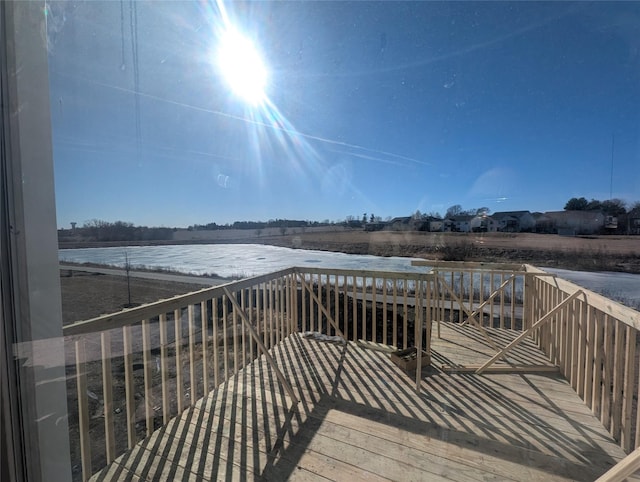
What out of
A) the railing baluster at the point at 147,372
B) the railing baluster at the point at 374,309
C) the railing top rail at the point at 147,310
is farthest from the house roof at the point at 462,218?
the railing baluster at the point at 147,372

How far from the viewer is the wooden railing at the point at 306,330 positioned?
99cm

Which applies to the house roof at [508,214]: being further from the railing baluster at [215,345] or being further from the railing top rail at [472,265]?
the railing baluster at [215,345]

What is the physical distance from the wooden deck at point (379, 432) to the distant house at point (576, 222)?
102cm

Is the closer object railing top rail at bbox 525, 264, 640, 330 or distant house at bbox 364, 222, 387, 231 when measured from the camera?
railing top rail at bbox 525, 264, 640, 330

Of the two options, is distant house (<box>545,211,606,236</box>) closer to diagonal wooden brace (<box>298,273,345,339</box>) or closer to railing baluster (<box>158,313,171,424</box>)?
diagonal wooden brace (<box>298,273,345,339</box>)

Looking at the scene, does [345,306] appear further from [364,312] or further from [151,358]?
[151,358]

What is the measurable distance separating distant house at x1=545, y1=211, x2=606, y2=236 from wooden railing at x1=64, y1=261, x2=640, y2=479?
39 centimetres

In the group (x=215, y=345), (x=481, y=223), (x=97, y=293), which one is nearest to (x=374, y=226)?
(x=481, y=223)

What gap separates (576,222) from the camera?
167 cm

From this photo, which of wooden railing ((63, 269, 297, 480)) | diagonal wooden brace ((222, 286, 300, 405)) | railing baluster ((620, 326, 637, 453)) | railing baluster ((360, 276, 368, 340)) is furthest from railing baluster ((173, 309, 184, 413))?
railing baluster ((620, 326, 637, 453))

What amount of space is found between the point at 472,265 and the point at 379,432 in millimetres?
2018

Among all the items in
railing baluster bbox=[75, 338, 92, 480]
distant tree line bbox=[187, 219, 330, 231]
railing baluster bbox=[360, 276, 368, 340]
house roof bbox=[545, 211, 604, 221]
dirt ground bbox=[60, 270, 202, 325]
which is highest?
house roof bbox=[545, 211, 604, 221]

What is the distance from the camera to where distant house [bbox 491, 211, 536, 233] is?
1854 mm

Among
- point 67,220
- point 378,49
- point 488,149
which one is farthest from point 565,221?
point 67,220
